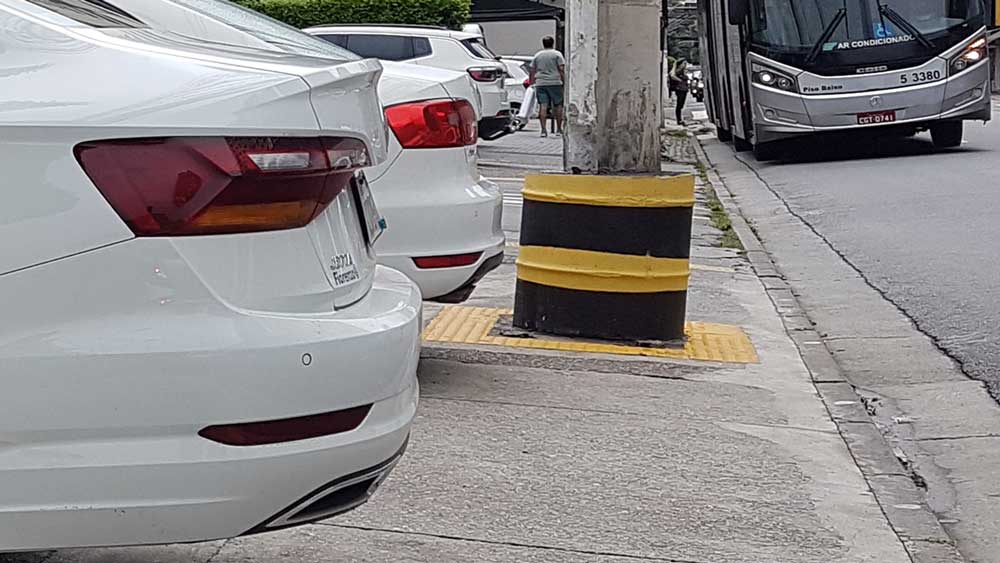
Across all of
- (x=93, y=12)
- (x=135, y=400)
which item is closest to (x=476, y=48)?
(x=93, y=12)

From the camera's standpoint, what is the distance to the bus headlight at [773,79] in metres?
19.6

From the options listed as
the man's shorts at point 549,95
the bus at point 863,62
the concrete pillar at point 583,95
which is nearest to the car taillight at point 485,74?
the bus at point 863,62

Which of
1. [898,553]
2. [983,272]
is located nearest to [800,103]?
[983,272]

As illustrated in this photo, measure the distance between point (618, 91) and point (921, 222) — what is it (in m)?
6.06

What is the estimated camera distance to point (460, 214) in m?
6.10

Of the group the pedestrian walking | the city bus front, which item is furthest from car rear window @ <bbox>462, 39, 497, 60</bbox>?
the pedestrian walking

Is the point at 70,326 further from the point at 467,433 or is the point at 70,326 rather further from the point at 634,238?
the point at 634,238

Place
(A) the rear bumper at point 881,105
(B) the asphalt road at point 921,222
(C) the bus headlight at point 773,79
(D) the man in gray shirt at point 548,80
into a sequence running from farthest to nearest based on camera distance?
1. (D) the man in gray shirt at point 548,80
2. (C) the bus headlight at point 773,79
3. (A) the rear bumper at point 881,105
4. (B) the asphalt road at point 921,222

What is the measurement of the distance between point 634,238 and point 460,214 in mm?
1146

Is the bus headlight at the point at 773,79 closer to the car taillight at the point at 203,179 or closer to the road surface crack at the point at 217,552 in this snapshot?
the road surface crack at the point at 217,552

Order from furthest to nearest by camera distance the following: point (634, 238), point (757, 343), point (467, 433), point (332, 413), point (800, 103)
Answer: point (800, 103) < point (757, 343) < point (634, 238) < point (467, 433) < point (332, 413)

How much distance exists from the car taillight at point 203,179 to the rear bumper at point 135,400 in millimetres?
85

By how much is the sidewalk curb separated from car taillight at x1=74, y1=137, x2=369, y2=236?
249 cm

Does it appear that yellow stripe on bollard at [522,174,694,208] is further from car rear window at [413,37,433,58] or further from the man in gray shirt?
the man in gray shirt
